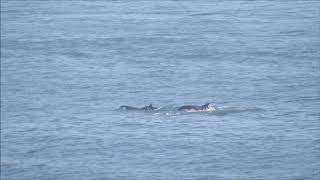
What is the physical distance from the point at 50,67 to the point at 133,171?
733 inches

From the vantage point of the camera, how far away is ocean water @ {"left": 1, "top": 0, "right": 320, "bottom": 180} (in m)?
39.3

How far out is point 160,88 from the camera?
51250mm

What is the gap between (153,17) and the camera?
6894cm

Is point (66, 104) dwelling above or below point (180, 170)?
above

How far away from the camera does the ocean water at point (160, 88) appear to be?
3934cm

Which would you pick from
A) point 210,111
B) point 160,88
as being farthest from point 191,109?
point 160,88

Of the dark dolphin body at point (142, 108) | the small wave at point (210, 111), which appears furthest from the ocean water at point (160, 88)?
the dark dolphin body at point (142, 108)

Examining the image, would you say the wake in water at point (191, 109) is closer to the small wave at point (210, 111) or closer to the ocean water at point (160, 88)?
the small wave at point (210, 111)

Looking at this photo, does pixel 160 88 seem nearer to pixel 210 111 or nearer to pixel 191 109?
pixel 191 109

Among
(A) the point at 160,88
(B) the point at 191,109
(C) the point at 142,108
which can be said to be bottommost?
(B) the point at 191,109

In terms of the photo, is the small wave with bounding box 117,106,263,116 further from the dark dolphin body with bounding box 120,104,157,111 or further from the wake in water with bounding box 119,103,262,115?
the dark dolphin body with bounding box 120,104,157,111

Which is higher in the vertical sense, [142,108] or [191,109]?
[142,108]

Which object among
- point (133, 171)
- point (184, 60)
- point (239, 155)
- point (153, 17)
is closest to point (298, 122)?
point (239, 155)

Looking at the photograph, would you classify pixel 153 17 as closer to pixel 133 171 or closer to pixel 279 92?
pixel 279 92
